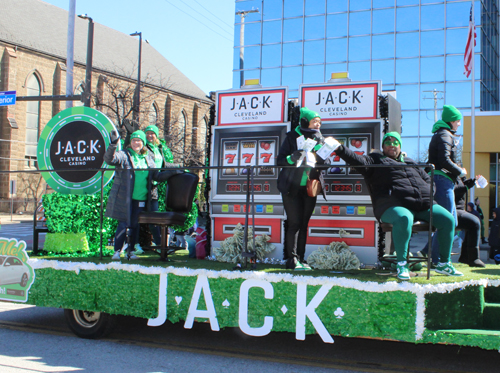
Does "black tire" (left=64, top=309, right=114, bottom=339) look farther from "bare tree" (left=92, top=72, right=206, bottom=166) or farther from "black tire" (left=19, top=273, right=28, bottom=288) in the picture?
"bare tree" (left=92, top=72, right=206, bottom=166)

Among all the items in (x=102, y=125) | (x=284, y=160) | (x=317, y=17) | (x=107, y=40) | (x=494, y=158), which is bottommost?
(x=284, y=160)

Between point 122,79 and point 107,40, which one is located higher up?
point 107,40

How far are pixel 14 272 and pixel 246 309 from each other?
2916mm

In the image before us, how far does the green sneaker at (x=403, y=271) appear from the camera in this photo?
450 centimetres

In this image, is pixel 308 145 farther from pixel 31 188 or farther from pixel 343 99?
pixel 31 188

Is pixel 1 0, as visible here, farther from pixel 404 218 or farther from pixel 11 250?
pixel 404 218

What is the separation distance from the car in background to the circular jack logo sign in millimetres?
1102

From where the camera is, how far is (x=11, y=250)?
6.02 metres

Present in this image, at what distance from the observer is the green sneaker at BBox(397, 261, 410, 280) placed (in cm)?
450

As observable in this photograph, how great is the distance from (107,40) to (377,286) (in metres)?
47.9

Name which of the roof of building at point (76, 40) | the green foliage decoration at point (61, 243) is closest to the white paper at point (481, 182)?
the green foliage decoration at point (61, 243)

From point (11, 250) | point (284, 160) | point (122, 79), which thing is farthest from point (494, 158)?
point (122, 79)

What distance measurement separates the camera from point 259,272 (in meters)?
4.85

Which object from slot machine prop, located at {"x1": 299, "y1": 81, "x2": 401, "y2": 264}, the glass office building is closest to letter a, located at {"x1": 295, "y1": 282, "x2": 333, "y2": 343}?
slot machine prop, located at {"x1": 299, "y1": 81, "x2": 401, "y2": 264}
